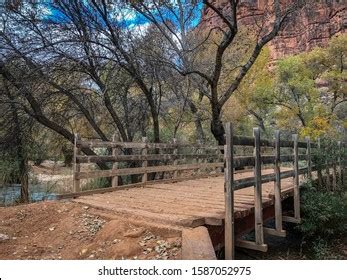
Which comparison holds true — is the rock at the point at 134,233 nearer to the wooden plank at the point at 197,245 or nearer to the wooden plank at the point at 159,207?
the wooden plank at the point at 197,245

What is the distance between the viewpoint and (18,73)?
9258mm

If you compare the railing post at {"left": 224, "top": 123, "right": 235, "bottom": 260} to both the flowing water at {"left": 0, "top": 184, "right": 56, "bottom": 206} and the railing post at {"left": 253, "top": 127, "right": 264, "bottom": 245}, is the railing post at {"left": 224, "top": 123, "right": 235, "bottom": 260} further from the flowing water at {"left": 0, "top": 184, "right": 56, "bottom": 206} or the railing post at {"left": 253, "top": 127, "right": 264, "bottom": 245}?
the flowing water at {"left": 0, "top": 184, "right": 56, "bottom": 206}

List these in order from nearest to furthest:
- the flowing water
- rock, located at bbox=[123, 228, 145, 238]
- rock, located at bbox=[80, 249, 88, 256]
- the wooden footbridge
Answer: rock, located at bbox=[80, 249, 88, 256]
rock, located at bbox=[123, 228, 145, 238]
the wooden footbridge
the flowing water

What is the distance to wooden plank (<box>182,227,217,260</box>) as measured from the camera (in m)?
3.12

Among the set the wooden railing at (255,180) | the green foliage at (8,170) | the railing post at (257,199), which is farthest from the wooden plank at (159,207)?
the green foliage at (8,170)

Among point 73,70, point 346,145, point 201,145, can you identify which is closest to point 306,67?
point 346,145

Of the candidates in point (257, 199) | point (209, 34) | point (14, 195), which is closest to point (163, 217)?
point (257, 199)

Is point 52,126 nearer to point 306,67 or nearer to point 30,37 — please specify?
point 30,37

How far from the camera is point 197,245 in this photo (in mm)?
3496

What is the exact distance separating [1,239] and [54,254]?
3.06ft

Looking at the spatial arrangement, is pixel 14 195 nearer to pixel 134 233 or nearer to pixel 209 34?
pixel 134 233

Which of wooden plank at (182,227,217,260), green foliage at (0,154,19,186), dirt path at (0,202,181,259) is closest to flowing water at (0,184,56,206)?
green foliage at (0,154,19,186)

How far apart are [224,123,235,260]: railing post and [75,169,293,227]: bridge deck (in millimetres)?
148

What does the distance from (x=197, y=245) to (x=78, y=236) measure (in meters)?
1.79
